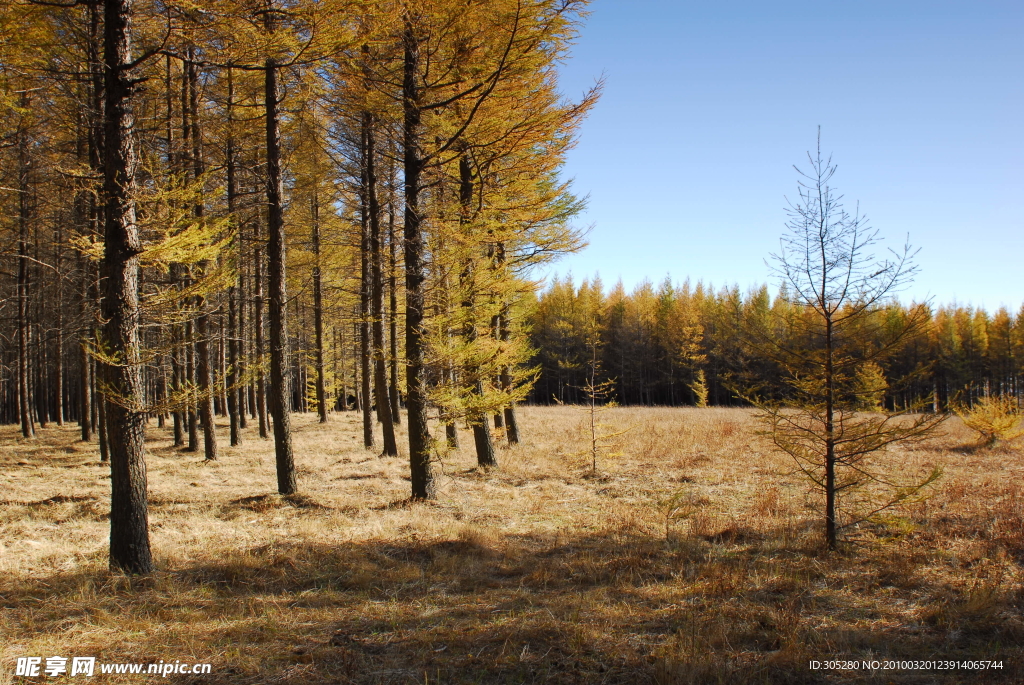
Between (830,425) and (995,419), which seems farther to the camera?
(995,419)

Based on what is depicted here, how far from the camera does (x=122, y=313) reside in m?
5.33

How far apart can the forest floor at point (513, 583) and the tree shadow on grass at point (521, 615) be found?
2cm

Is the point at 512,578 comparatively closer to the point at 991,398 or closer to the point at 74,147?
the point at 74,147

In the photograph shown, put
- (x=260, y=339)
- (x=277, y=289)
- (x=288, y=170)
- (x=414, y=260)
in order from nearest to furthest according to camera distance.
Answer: (x=414, y=260) < (x=277, y=289) < (x=288, y=170) < (x=260, y=339)

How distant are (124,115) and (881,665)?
8602 millimetres

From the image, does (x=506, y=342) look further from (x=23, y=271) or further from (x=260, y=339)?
(x=23, y=271)

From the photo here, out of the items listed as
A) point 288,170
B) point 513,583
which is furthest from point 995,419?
point 288,170

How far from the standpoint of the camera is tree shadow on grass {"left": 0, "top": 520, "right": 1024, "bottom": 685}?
3699 millimetres

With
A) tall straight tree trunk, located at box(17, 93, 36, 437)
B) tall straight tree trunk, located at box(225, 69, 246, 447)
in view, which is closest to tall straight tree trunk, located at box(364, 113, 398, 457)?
A: tall straight tree trunk, located at box(225, 69, 246, 447)

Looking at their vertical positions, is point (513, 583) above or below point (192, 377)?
below

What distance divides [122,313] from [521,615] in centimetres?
504

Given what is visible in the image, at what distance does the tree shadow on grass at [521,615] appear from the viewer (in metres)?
3.70

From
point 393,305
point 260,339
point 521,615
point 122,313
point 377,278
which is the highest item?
point 377,278

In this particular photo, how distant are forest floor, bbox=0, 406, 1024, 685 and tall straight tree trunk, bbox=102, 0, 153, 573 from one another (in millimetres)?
526
